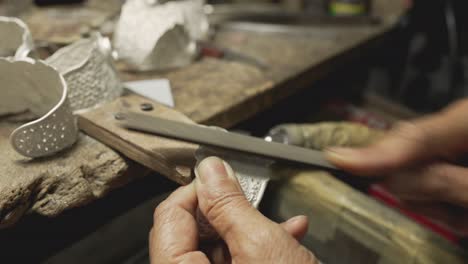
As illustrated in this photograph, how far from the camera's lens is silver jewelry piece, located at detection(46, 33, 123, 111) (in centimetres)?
76

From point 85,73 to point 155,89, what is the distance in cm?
22

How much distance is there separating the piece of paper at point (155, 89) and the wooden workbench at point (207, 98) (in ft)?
0.08

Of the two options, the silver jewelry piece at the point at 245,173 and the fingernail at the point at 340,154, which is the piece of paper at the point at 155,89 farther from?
the fingernail at the point at 340,154

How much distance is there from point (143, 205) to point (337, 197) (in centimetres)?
45

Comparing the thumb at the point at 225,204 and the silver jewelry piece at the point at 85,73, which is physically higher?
the silver jewelry piece at the point at 85,73

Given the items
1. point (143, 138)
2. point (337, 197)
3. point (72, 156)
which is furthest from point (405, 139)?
point (72, 156)

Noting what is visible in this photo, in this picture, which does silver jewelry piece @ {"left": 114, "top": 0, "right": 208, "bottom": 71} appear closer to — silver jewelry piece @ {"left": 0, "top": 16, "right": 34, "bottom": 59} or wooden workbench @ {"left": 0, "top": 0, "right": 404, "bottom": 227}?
wooden workbench @ {"left": 0, "top": 0, "right": 404, "bottom": 227}

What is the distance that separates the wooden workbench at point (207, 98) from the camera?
2.18 feet

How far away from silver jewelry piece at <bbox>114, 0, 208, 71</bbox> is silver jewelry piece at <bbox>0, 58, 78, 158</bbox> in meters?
0.33

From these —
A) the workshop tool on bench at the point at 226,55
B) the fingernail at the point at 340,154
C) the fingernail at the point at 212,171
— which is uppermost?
the fingernail at the point at 340,154

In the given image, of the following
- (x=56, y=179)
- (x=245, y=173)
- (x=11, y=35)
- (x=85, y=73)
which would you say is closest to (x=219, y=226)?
(x=245, y=173)

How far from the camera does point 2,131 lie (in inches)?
30.7

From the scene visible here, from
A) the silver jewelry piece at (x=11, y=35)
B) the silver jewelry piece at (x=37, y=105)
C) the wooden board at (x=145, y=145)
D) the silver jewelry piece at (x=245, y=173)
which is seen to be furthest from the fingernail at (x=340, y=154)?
the silver jewelry piece at (x=11, y=35)

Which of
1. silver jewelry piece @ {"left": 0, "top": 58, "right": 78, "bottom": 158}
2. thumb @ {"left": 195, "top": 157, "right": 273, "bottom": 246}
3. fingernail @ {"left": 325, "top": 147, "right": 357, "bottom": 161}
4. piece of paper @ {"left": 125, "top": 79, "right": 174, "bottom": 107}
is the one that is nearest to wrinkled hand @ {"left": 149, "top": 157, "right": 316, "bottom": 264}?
thumb @ {"left": 195, "top": 157, "right": 273, "bottom": 246}
